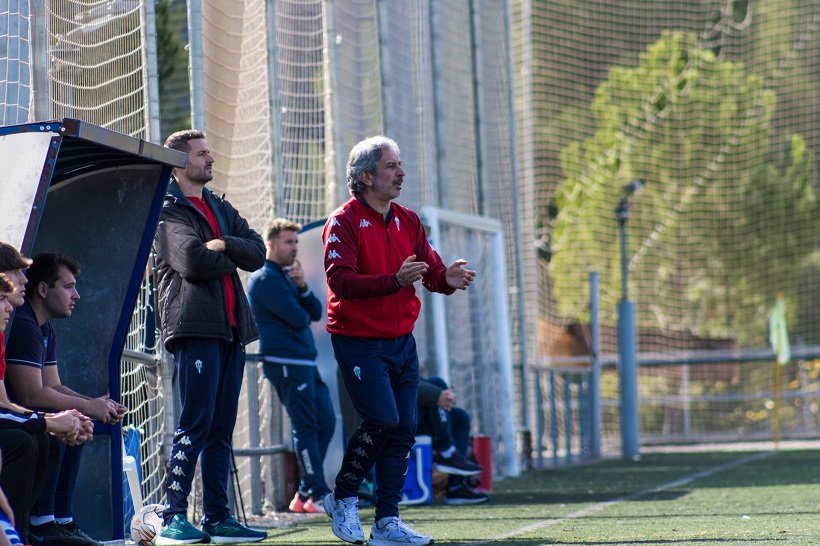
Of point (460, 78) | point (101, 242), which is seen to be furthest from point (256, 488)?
point (460, 78)

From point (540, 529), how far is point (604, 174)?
80.0 feet

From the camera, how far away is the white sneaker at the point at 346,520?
6.07 m

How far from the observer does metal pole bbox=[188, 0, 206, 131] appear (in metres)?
8.25

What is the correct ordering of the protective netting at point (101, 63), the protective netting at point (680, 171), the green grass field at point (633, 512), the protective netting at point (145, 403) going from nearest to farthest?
the green grass field at point (633, 512)
the protective netting at point (101, 63)
the protective netting at point (145, 403)
the protective netting at point (680, 171)

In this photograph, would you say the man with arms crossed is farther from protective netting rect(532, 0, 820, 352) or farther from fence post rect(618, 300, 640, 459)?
protective netting rect(532, 0, 820, 352)

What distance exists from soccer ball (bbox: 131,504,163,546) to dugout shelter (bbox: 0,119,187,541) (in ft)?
0.39

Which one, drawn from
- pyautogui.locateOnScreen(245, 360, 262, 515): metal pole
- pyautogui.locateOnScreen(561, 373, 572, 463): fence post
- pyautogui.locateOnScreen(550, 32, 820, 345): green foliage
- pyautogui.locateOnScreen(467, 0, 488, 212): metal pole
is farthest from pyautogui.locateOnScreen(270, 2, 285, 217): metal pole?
pyautogui.locateOnScreen(550, 32, 820, 345): green foliage

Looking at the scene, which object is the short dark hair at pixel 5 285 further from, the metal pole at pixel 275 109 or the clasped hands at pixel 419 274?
the metal pole at pixel 275 109

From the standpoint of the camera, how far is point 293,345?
28.9 feet

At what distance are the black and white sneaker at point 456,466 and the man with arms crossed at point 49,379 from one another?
3663 mm

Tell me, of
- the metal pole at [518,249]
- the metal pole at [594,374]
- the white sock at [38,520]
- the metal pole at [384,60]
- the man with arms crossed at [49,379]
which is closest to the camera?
the man with arms crossed at [49,379]

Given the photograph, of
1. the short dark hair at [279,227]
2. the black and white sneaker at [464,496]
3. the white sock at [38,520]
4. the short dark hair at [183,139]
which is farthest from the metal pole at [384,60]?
the white sock at [38,520]

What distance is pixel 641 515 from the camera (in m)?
7.43

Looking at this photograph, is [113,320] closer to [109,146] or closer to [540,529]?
[109,146]
